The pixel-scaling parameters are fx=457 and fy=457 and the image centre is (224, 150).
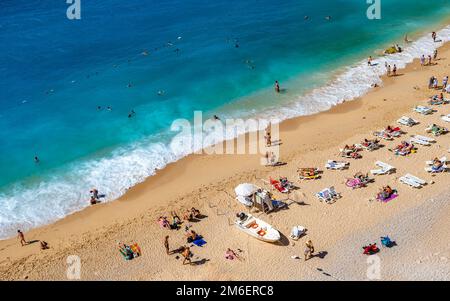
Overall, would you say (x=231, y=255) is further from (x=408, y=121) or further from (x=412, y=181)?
(x=408, y=121)

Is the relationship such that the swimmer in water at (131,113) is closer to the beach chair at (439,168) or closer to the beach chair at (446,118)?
the beach chair at (439,168)

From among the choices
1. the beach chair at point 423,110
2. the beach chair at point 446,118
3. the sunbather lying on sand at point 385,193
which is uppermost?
the beach chair at point 423,110

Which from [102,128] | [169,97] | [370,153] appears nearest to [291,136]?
[370,153]

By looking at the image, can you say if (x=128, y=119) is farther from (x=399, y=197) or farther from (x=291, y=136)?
(x=399, y=197)

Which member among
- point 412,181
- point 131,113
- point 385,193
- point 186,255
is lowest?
point 186,255

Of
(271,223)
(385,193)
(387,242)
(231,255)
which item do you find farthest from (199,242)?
(385,193)

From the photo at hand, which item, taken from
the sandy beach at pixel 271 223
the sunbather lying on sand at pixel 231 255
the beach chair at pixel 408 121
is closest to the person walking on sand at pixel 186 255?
the sandy beach at pixel 271 223
